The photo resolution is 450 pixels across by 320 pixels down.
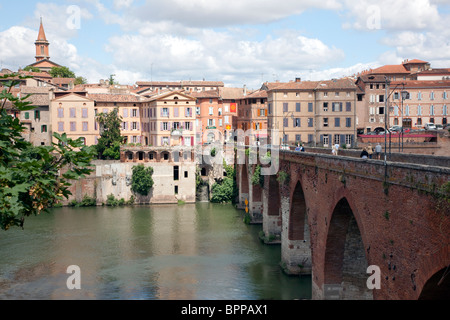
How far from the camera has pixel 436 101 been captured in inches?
2977

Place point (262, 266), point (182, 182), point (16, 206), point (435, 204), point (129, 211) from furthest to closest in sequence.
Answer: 1. point (182, 182)
2. point (129, 211)
3. point (262, 266)
4. point (435, 204)
5. point (16, 206)

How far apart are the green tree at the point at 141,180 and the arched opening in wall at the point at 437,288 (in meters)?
47.9

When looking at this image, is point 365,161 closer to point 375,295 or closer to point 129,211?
point 375,295

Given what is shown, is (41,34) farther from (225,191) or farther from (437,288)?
(437,288)

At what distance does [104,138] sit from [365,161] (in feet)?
168

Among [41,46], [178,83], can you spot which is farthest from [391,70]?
[41,46]

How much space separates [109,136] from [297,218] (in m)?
39.0

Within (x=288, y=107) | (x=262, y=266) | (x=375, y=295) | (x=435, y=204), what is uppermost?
(x=288, y=107)

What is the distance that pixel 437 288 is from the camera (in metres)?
13.8

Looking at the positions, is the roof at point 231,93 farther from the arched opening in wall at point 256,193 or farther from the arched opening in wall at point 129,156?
the arched opening in wall at point 256,193

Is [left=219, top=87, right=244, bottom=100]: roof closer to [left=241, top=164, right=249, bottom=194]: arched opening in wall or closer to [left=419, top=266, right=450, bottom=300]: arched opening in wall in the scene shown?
[left=241, top=164, right=249, bottom=194]: arched opening in wall

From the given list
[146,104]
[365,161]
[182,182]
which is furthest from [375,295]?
[146,104]

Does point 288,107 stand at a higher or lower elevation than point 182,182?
higher

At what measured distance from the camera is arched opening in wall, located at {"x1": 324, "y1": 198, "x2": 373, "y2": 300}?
78.1 feet
